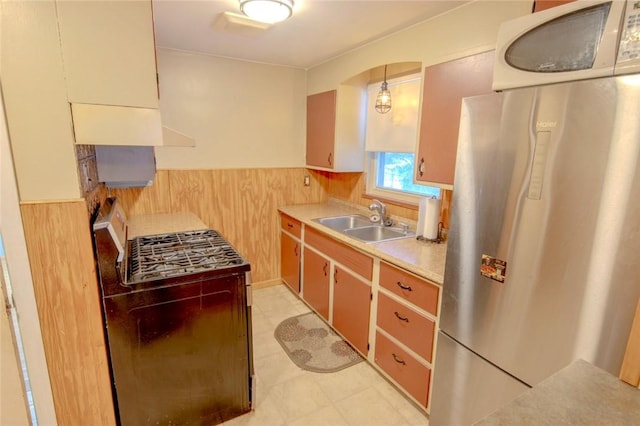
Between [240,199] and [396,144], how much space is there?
162 cm

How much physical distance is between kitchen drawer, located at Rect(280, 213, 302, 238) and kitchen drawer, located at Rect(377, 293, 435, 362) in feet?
4.05

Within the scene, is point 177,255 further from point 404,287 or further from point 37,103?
point 404,287

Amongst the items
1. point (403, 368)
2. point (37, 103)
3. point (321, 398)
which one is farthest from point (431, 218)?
point (37, 103)

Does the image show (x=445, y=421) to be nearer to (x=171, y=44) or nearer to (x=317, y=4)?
(x=317, y=4)

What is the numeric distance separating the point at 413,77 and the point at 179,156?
2160 millimetres

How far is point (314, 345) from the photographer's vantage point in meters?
2.55

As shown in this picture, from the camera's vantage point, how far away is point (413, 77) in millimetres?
2545

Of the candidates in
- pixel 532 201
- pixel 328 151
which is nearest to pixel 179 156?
pixel 328 151

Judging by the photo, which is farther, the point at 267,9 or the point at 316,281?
the point at 316,281

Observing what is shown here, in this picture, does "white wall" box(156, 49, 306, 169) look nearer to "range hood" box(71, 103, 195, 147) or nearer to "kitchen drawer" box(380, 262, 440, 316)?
"range hood" box(71, 103, 195, 147)

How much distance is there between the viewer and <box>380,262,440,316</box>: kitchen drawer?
1731 millimetres

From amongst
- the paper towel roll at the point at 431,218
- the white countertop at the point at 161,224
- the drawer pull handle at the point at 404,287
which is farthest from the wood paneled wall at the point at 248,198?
the drawer pull handle at the point at 404,287

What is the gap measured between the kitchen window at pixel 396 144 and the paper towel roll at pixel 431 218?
0.76 ft

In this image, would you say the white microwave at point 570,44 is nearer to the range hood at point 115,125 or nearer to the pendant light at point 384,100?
the pendant light at point 384,100
